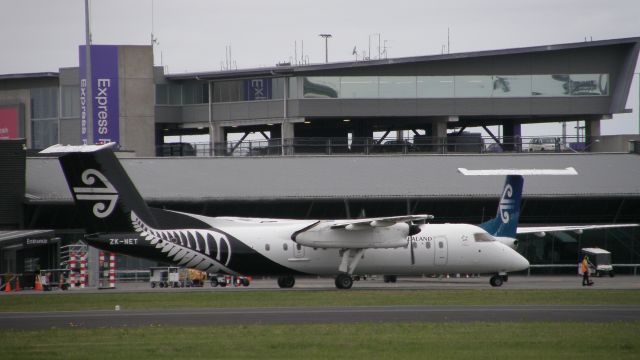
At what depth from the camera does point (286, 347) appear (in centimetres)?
2297

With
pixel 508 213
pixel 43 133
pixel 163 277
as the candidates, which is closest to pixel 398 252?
pixel 508 213

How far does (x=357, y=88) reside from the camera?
71.8 metres

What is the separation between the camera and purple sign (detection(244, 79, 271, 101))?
7381 centimetres

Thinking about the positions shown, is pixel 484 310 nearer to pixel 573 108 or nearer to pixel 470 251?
pixel 470 251

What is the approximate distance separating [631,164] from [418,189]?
46.3ft

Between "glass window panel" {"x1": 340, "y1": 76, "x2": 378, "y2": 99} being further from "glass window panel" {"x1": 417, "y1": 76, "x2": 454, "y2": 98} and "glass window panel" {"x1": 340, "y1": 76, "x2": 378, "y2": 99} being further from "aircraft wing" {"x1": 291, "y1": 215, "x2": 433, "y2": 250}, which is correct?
"aircraft wing" {"x1": 291, "y1": 215, "x2": 433, "y2": 250}

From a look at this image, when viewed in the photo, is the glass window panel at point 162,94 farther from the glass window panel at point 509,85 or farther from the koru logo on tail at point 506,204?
the koru logo on tail at point 506,204

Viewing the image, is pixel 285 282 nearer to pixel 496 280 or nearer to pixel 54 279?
pixel 496 280

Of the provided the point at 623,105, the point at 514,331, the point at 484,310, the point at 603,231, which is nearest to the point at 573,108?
the point at 623,105

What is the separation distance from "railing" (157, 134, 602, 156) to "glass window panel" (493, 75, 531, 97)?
3.25 metres

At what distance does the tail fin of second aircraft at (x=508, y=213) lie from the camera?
169ft

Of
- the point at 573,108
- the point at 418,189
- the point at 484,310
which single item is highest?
the point at 573,108

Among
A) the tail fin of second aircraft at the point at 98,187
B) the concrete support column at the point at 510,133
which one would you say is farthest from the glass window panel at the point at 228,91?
the tail fin of second aircraft at the point at 98,187

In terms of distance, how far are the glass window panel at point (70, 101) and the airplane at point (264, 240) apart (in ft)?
124
